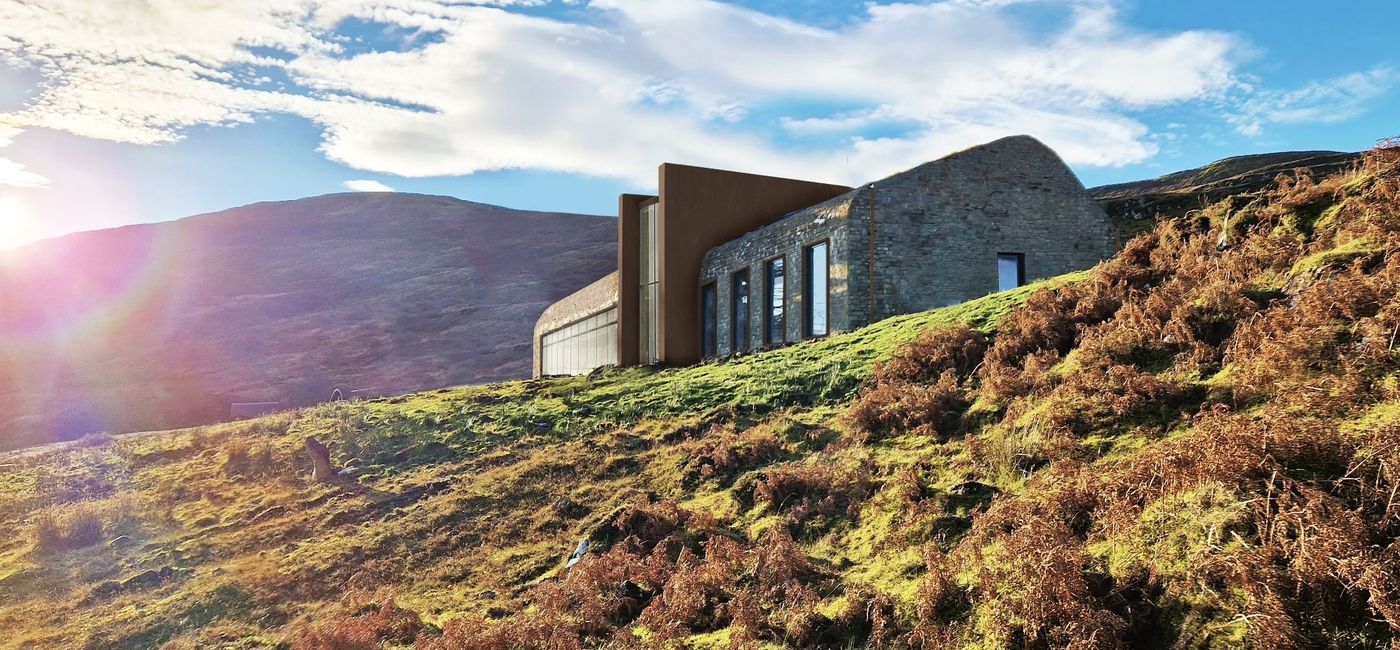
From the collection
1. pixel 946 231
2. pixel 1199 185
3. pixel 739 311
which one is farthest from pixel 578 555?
pixel 1199 185

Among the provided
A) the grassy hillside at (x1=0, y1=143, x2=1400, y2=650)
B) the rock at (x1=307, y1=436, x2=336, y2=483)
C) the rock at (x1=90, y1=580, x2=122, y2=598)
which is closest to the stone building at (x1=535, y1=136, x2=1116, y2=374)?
the grassy hillside at (x1=0, y1=143, x2=1400, y2=650)

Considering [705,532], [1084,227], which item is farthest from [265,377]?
[705,532]

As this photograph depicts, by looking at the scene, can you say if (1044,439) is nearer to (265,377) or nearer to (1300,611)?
(1300,611)

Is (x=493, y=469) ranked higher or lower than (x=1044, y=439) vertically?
lower

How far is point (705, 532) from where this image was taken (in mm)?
12070

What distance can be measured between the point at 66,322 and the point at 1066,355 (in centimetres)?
10062

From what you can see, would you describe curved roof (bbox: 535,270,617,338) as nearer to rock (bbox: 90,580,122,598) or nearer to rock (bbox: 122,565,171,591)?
rock (bbox: 122,565,171,591)

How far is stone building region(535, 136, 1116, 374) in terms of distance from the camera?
26156 mm

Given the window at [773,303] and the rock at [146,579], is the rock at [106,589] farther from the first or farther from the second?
the window at [773,303]

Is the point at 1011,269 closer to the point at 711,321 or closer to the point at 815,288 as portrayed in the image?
the point at 815,288

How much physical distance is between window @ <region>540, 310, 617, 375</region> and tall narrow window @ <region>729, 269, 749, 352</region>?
636 cm

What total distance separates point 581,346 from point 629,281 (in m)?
6.39

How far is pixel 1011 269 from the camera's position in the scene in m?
27.7

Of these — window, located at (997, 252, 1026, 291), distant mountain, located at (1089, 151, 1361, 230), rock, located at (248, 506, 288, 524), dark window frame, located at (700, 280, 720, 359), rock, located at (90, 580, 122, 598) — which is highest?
distant mountain, located at (1089, 151, 1361, 230)
